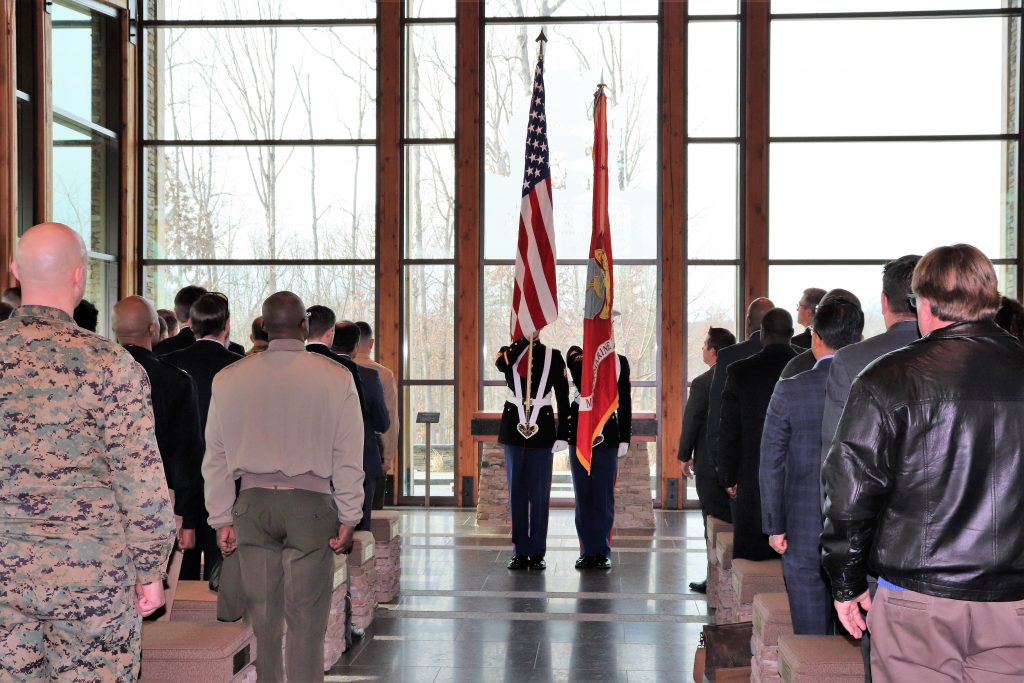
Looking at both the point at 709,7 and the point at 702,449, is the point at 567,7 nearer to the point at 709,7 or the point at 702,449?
the point at 709,7

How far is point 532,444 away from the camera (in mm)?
7914

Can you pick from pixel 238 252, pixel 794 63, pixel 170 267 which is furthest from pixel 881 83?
pixel 170 267

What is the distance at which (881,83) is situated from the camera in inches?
464

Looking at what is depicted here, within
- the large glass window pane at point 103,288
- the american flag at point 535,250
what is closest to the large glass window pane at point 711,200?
the american flag at point 535,250

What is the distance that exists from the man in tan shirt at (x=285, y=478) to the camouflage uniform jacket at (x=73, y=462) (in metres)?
1.60

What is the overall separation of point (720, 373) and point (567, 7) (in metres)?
6.73

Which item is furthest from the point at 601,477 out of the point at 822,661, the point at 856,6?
the point at 856,6

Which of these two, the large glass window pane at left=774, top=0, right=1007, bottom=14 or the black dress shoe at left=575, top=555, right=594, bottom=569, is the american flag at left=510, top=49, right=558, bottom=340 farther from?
→ the large glass window pane at left=774, top=0, right=1007, bottom=14

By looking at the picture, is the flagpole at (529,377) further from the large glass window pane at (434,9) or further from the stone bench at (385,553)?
the large glass window pane at (434,9)

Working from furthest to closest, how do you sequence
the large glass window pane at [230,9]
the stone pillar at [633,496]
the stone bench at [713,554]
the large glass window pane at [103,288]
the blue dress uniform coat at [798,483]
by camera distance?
the large glass window pane at [230,9]
the large glass window pane at [103,288]
the stone pillar at [633,496]
the stone bench at [713,554]
the blue dress uniform coat at [798,483]

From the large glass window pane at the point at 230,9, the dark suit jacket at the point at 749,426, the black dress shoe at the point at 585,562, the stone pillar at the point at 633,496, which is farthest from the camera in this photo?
the large glass window pane at the point at 230,9

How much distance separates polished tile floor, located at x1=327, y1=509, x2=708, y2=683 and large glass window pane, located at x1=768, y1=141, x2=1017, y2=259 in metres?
3.99

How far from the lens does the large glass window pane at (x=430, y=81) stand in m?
11.9

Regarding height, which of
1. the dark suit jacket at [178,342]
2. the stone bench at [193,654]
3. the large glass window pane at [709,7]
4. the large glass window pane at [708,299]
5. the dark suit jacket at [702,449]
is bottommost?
the stone bench at [193,654]
